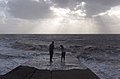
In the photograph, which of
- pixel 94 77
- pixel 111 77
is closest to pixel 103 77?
pixel 111 77

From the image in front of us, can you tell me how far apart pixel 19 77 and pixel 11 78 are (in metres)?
0.47

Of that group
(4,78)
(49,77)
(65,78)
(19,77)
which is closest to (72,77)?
(65,78)

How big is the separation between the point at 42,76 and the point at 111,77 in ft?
16.6

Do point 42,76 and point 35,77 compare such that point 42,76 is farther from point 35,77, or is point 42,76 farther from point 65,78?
point 65,78

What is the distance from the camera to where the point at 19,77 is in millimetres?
12375

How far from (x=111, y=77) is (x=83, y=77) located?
3.10 m

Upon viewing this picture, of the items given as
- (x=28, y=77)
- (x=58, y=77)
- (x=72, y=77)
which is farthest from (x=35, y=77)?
(x=72, y=77)

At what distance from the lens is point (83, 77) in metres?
12.7

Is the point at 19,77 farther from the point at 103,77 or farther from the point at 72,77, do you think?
the point at 103,77

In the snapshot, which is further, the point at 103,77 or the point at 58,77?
the point at 103,77

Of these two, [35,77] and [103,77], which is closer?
[35,77]

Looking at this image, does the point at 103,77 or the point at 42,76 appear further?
the point at 103,77

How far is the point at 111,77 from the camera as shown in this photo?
48.9 feet

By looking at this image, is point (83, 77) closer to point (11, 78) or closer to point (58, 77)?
point (58, 77)
